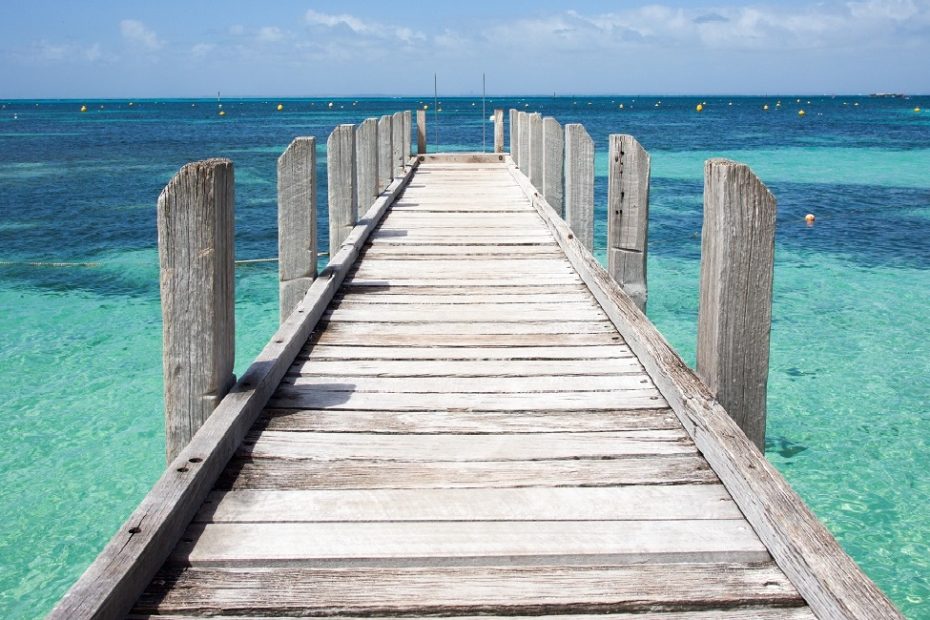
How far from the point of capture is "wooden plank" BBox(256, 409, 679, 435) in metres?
3.49

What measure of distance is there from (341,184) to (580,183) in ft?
6.64

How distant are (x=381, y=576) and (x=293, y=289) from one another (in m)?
3.20

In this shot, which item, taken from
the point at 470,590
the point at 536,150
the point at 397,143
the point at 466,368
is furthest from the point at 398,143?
the point at 470,590

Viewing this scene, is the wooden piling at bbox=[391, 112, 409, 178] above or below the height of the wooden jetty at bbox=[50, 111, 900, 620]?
above

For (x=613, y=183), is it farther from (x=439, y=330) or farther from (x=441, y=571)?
(x=441, y=571)

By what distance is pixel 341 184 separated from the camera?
7.28m

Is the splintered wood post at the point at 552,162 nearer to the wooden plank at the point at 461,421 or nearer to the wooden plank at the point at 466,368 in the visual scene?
the wooden plank at the point at 466,368

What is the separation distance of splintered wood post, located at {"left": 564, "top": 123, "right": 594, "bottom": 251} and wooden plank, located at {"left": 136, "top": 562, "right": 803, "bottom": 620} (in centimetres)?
507

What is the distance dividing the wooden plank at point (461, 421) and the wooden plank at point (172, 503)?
0.19m

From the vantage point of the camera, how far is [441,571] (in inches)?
95.6

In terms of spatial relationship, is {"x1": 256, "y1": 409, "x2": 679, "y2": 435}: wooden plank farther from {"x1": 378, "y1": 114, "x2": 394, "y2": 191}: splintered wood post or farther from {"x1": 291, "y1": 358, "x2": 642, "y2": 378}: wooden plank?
{"x1": 378, "y1": 114, "x2": 394, "y2": 191}: splintered wood post

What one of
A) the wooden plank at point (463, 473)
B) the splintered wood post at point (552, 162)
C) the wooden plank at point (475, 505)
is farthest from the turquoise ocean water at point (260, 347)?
the wooden plank at point (475, 505)

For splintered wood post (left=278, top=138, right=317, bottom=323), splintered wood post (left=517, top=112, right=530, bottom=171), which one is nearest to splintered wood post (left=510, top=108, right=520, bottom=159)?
splintered wood post (left=517, top=112, right=530, bottom=171)

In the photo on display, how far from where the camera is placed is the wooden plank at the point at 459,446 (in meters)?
3.23
